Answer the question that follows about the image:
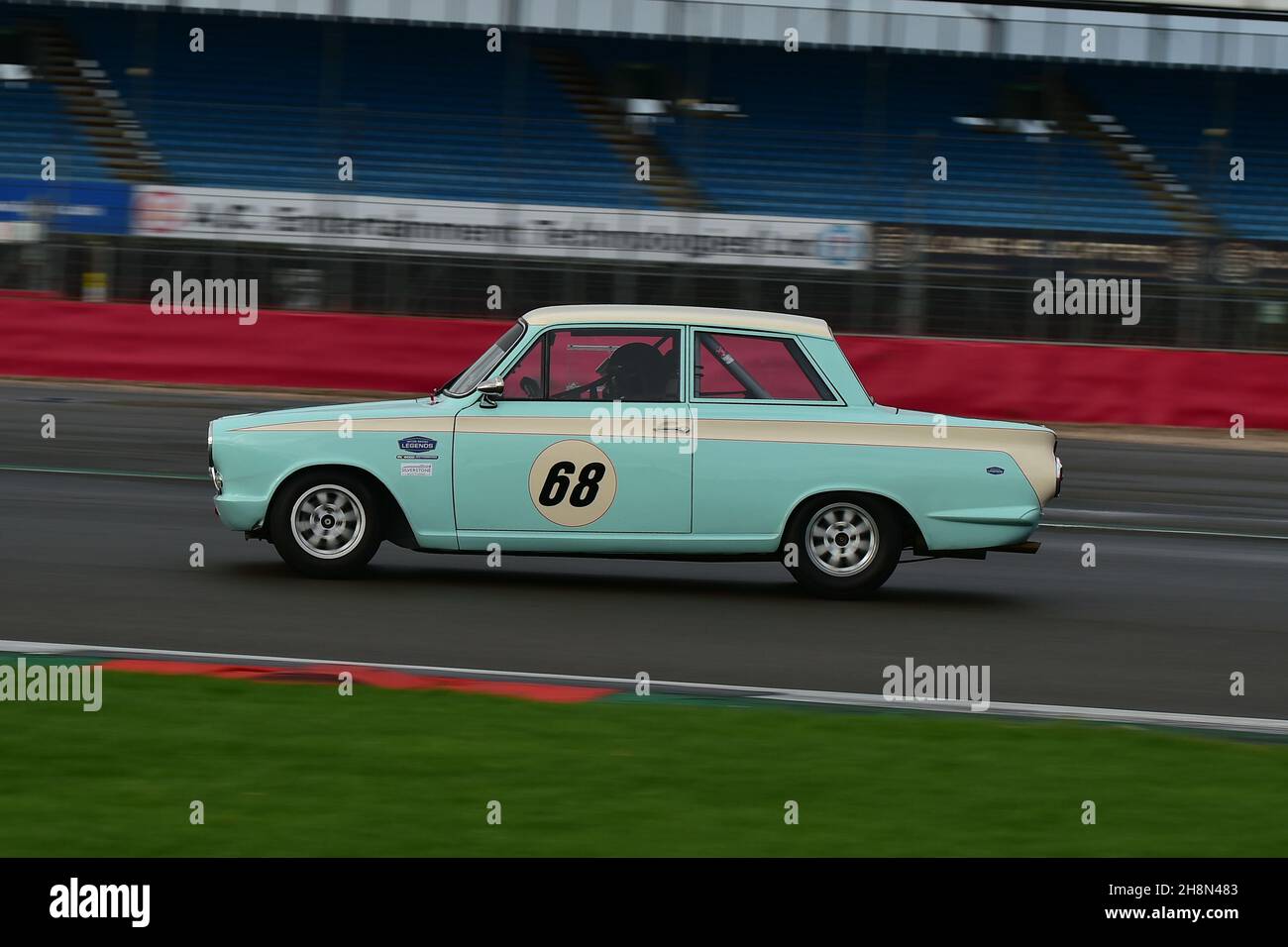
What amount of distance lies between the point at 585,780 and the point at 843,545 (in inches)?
167

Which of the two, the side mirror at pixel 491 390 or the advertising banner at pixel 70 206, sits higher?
the advertising banner at pixel 70 206

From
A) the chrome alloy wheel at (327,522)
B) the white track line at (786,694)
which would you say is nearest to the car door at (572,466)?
the chrome alloy wheel at (327,522)

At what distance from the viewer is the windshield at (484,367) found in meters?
9.98

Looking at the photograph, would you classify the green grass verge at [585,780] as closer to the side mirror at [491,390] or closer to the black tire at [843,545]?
the black tire at [843,545]

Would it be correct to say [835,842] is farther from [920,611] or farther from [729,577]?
[729,577]

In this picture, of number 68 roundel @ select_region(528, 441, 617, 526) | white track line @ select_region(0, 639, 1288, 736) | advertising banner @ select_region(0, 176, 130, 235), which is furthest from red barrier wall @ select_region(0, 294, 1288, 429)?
white track line @ select_region(0, 639, 1288, 736)

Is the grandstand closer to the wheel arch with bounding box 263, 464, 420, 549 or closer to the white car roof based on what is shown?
the white car roof

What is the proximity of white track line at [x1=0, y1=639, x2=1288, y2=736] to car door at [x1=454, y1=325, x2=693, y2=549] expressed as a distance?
1795 mm

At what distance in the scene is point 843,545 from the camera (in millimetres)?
10055

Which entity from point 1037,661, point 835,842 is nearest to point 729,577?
point 1037,661

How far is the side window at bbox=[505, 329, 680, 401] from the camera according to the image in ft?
32.5

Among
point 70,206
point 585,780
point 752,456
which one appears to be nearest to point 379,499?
point 752,456

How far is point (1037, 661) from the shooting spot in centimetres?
884

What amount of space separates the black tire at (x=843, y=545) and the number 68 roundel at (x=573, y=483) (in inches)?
41.4
